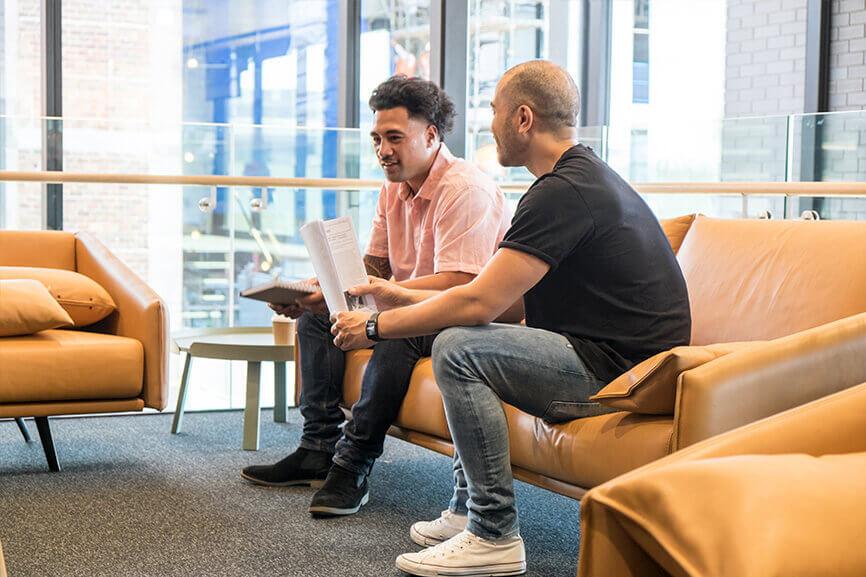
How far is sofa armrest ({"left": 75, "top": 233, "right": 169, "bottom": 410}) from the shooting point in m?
3.21

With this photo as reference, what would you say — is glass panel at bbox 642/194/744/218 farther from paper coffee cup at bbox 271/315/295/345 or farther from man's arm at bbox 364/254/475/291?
man's arm at bbox 364/254/475/291

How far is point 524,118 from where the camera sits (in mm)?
2385

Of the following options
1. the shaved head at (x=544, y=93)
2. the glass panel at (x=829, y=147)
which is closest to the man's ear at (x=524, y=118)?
the shaved head at (x=544, y=93)

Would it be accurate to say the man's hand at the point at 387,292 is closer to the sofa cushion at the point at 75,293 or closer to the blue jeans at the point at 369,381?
the blue jeans at the point at 369,381

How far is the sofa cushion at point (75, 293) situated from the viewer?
3.37 m

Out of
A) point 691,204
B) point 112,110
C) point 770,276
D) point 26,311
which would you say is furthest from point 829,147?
point 112,110

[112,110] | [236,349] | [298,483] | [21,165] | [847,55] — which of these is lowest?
[298,483]

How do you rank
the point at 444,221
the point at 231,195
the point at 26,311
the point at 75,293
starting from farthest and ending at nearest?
the point at 231,195
the point at 75,293
the point at 26,311
the point at 444,221

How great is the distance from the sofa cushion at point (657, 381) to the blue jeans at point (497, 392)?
5.7 inches

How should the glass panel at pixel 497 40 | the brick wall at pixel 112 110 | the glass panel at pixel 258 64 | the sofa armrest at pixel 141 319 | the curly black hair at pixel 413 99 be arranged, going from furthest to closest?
the glass panel at pixel 497 40 → the glass panel at pixel 258 64 → the brick wall at pixel 112 110 → the sofa armrest at pixel 141 319 → the curly black hair at pixel 413 99

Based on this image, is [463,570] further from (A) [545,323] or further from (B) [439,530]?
(A) [545,323]

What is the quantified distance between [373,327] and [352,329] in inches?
2.7

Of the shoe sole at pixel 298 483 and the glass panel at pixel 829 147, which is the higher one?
the glass panel at pixel 829 147

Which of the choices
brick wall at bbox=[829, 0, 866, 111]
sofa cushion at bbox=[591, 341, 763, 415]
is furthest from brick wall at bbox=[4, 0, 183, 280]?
brick wall at bbox=[829, 0, 866, 111]
